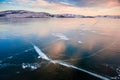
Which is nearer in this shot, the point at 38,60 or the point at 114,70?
the point at 114,70

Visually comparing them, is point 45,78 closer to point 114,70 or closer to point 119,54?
point 114,70

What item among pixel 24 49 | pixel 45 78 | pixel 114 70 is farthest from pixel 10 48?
pixel 114 70

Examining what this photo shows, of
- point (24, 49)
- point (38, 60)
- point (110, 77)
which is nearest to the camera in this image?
point (110, 77)

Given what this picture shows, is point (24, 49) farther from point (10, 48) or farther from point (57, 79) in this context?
point (57, 79)

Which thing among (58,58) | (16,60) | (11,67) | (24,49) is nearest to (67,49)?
(58,58)

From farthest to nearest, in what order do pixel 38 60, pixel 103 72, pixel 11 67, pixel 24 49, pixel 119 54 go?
1. pixel 24 49
2. pixel 119 54
3. pixel 38 60
4. pixel 11 67
5. pixel 103 72

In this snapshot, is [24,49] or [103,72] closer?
[103,72]

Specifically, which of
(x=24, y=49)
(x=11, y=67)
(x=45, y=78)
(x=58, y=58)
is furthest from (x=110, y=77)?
(x=24, y=49)

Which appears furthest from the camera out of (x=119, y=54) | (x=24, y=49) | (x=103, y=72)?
(x=24, y=49)

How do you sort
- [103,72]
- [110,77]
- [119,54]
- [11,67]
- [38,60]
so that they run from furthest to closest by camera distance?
[119,54] → [38,60] → [11,67] → [103,72] → [110,77]
